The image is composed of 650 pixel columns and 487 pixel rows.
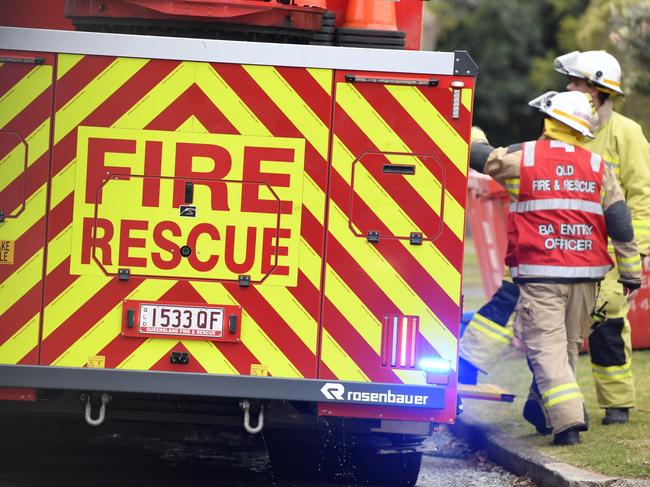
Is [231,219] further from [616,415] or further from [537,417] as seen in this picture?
[616,415]

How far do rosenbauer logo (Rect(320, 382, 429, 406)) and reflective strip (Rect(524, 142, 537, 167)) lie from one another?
1819 mm

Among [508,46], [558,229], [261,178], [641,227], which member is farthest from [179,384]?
[508,46]

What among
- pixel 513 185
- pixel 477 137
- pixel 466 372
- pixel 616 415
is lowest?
pixel 616 415

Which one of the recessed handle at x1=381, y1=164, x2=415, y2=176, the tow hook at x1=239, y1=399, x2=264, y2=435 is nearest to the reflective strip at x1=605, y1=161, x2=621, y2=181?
the recessed handle at x1=381, y1=164, x2=415, y2=176

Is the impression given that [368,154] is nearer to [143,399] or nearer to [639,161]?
[143,399]

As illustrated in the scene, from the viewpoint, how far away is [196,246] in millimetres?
6324

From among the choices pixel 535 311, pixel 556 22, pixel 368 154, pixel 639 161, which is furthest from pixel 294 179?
pixel 556 22

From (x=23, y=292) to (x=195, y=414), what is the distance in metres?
0.97

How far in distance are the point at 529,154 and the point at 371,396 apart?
6.40 feet

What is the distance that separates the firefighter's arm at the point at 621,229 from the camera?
25.2 feet

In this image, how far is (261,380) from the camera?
6.31 meters

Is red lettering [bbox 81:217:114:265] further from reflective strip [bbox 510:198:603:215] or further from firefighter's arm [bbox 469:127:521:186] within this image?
reflective strip [bbox 510:198:603:215]

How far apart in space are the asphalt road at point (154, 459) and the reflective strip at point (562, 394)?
1.50 ft

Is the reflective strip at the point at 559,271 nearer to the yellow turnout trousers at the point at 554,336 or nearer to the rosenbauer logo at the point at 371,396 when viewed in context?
the yellow turnout trousers at the point at 554,336
